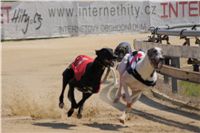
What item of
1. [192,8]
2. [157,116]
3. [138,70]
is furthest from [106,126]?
[192,8]

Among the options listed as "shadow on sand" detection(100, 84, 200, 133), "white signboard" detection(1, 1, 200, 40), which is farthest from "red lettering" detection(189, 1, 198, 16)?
"shadow on sand" detection(100, 84, 200, 133)

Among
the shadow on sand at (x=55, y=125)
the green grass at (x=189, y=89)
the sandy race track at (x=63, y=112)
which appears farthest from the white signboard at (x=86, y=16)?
the shadow on sand at (x=55, y=125)

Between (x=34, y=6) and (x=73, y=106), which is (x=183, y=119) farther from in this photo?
(x=34, y=6)

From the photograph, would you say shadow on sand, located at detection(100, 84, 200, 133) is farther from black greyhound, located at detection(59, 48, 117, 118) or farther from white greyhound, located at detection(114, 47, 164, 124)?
black greyhound, located at detection(59, 48, 117, 118)

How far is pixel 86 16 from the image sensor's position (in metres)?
32.5

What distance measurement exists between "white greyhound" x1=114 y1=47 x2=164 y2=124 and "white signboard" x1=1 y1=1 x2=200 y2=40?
22.8m

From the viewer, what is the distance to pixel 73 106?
28.8ft

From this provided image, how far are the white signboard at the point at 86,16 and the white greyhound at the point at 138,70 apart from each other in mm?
22830

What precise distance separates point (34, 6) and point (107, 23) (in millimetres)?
4156

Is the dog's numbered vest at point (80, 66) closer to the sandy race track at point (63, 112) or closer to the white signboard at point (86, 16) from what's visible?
the sandy race track at point (63, 112)

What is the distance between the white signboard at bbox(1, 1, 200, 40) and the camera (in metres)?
31.1

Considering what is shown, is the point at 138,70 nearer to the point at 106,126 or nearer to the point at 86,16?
the point at 106,126

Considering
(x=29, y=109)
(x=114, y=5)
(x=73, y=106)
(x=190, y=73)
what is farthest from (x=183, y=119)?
(x=114, y=5)

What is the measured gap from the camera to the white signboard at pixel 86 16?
31.1 m
